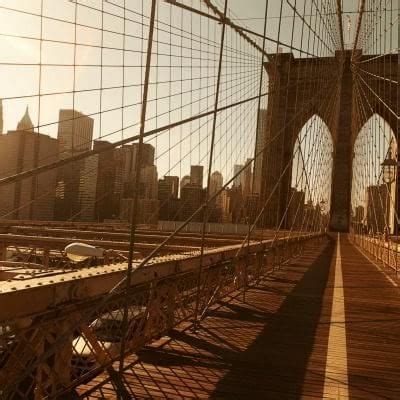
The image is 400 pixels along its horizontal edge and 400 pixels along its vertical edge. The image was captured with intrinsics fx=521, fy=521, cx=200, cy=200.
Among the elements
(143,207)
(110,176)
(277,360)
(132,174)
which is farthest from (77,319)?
(143,207)

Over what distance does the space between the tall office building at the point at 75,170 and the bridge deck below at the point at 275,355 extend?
2.66 metres

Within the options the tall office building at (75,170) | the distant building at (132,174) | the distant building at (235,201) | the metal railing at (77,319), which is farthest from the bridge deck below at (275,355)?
the distant building at (235,201)

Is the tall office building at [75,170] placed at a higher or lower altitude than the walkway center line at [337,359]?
higher

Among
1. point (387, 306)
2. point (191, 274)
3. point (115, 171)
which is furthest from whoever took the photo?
point (115, 171)

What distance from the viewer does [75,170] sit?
10.8m

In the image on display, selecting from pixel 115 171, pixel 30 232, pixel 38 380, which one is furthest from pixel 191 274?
pixel 115 171

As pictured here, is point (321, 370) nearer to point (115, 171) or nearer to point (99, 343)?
point (99, 343)

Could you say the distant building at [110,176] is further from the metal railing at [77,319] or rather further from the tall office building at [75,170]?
the metal railing at [77,319]

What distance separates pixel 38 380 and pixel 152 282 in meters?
1.16

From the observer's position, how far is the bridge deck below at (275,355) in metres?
2.73

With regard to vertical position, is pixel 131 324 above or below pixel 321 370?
above

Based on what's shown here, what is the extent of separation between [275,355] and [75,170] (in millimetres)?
8073

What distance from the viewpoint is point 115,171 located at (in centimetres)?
1226

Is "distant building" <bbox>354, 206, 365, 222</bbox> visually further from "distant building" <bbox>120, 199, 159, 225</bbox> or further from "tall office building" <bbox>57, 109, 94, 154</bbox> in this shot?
"tall office building" <bbox>57, 109, 94, 154</bbox>
